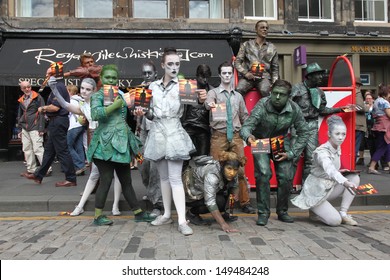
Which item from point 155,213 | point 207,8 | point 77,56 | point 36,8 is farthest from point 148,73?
point 36,8

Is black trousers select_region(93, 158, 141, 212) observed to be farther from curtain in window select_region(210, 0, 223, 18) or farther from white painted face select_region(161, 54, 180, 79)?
curtain in window select_region(210, 0, 223, 18)

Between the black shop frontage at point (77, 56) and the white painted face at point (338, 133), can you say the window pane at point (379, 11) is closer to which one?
the black shop frontage at point (77, 56)

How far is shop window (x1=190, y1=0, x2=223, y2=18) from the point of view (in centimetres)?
1236

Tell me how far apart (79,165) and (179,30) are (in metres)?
5.66

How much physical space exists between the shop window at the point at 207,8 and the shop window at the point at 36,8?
438 cm

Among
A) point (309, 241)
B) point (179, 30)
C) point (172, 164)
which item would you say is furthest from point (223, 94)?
point (179, 30)

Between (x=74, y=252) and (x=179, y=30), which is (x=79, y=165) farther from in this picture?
(x=179, y=30)

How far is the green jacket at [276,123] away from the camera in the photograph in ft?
15.6

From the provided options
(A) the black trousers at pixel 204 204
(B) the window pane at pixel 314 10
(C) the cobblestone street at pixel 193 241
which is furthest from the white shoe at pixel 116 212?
(B) the window pane at pixel 314 10

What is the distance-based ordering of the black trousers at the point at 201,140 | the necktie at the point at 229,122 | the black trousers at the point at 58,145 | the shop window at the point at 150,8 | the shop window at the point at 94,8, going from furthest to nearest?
the shop window at the point at 150,8
the shop window at the point at 94,8
the black trousers at the point at 58,145
the black trousers at the point at 201,140
the necktie at the point at 229,122

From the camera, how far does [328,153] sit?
4645mm

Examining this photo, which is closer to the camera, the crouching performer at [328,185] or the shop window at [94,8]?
the crouching performer at [328,185]

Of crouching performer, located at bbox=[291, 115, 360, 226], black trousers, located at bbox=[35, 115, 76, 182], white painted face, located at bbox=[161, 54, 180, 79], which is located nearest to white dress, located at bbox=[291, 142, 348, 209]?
crouching performer, located at bbox=[291, 115, 360, 226]

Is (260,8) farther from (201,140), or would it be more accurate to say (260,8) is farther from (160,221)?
(160,221)
